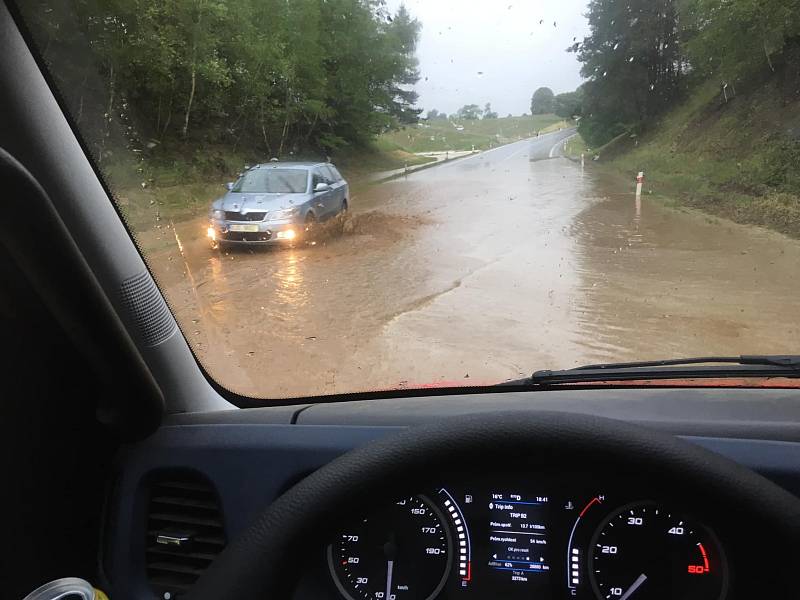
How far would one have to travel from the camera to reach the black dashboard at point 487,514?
7.14 feet

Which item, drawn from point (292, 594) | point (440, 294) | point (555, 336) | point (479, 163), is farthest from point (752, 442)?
point (479, 163)

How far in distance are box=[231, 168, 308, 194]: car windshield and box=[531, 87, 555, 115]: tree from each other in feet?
5.27

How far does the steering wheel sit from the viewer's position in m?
1.49

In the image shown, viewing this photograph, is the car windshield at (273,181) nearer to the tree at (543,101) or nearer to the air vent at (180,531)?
the tree at (543,101)

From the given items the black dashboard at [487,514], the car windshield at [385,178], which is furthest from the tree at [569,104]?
the black dashboard at [487,514]

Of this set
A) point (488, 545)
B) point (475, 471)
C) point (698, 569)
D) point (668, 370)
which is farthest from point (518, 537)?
point (668, 370)

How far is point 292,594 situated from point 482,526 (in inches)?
36.5

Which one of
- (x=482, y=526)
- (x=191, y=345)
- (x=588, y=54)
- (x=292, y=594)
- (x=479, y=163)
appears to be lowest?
(x=482, y=526)

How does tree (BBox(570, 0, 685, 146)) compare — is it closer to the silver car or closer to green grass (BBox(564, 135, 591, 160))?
green grass (BBox(564, 135, 591, 160))

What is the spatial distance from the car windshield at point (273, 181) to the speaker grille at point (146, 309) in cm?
161

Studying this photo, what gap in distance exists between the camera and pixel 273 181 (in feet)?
14.3

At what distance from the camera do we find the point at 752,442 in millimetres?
2230

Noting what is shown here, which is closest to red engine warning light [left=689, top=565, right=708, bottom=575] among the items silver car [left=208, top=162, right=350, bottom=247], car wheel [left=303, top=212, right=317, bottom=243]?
silver car [left=208, top=162, right=350, bottom=247]

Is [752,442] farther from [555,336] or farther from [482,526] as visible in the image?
[555,336]
